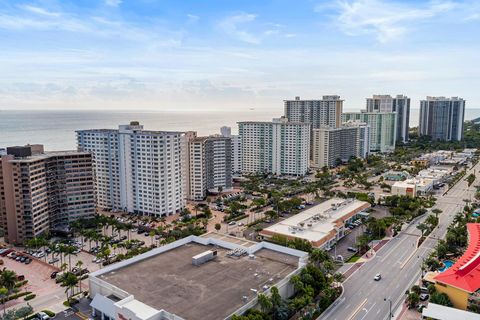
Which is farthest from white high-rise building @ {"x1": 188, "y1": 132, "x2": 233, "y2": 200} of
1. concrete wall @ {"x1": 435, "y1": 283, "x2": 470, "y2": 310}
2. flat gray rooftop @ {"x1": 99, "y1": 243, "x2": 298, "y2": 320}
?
concrete wall @ {"x1": 435, "y1": 283, "x2": 470, "y2": 310}

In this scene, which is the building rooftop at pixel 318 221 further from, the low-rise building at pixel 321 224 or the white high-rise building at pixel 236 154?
the white high-rise building at pixel 236 154

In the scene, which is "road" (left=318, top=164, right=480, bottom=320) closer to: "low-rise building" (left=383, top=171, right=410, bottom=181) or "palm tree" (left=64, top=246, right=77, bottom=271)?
"palm tree" (left=64, top=246, right=77, bottom=271)

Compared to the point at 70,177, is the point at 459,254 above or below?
below

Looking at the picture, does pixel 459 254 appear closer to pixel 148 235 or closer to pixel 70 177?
pixel 148 235

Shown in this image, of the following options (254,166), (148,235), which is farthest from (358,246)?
(254,166)

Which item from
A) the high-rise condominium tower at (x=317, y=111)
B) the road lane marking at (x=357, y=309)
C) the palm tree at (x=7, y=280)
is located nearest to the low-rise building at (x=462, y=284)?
the road lane marking at (x=357, y=309)
